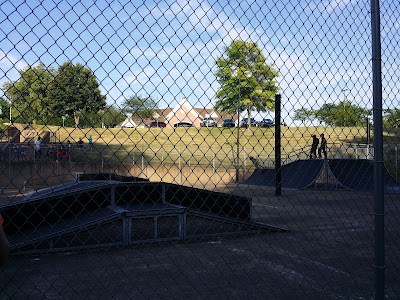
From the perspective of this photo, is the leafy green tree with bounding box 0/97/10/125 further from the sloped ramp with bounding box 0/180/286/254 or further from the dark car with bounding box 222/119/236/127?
the sloped ramp with bounding box 0/180/286/254

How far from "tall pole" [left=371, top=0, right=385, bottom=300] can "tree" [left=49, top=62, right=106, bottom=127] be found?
1907 millimetres

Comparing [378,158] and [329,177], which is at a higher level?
[378,158]

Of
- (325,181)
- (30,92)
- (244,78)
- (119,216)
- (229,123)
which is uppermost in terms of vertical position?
(244,78)

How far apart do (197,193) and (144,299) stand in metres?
3.40

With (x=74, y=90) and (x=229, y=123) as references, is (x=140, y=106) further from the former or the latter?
(x=229, y=123)

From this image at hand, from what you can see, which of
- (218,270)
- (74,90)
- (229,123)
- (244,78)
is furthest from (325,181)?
(74,90)

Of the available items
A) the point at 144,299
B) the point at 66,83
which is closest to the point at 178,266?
the point at 144,299

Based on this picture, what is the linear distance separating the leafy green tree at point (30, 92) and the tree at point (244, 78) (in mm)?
1080

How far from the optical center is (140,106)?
2.67 m

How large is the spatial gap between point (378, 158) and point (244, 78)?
1.11 metres

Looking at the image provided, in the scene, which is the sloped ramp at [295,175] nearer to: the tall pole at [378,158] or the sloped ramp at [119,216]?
the sloped ramp at [119,216]

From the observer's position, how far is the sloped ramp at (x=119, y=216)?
655 centimetres

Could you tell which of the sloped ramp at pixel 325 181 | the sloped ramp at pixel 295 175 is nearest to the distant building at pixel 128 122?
the sloped ramp at pixel 295 175

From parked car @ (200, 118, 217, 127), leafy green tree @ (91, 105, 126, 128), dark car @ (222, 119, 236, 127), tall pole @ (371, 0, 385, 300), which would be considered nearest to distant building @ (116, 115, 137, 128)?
leafy green tree @ (91, 105, 126, 128)
